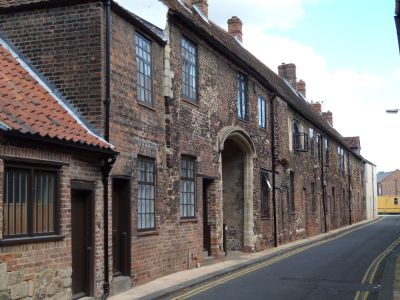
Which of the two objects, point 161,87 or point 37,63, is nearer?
A: point 37,63

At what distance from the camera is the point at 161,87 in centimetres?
1343

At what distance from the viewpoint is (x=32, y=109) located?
9391 millimetres

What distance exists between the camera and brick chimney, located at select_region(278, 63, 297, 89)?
41.1 metres

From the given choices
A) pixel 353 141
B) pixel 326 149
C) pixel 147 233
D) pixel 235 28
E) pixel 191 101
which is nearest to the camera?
pixel 147 233

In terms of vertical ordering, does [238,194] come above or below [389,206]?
above

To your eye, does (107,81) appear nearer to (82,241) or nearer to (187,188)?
(82,241)

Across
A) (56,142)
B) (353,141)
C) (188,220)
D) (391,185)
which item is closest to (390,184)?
(391,185)

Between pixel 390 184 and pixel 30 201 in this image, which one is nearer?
pixel 30 201

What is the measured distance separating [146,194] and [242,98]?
8549 millimetres

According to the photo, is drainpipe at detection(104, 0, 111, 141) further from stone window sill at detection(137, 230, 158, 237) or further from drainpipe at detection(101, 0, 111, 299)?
stone window sill at detection(137, 230, 158, 237)

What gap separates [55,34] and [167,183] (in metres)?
4.45

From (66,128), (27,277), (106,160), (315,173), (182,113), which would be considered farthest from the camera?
(315,173)

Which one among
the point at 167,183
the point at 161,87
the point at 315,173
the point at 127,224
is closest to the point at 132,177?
the point at 127,224

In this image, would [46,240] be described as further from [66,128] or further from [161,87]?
[161,87]
